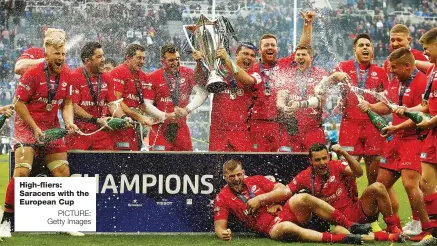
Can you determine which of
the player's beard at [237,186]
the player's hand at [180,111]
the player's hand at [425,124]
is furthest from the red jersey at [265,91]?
the player's hand at [425,124]

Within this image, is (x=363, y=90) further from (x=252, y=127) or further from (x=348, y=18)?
(x=348, y=18)

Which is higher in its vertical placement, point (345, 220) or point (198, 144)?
point (345, 220)

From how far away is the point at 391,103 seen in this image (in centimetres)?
770

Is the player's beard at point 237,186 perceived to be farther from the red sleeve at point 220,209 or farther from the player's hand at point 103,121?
the player's hand at point 103,121

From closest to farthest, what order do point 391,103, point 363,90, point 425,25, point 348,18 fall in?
point 391,103
point 363,90
point 348,18
point 425,25

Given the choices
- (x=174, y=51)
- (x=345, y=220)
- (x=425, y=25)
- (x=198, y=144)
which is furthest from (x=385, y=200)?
(x=425, y=25)

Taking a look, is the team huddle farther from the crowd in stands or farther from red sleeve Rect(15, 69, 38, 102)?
the crowd in stands

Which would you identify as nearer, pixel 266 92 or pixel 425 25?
pixel 266 92

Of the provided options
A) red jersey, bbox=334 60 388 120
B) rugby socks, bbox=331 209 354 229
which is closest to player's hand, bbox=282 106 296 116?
red jersey, bbox=334 60 388 120

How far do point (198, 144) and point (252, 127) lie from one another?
9.94 meters

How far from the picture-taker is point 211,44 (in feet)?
26.3

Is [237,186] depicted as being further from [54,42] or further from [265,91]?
[54,42]
